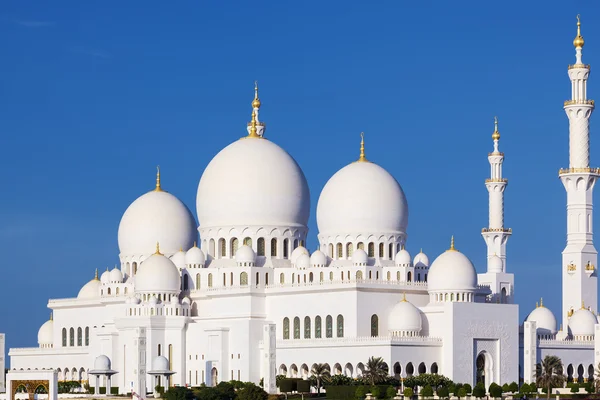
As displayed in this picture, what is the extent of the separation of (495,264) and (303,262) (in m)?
13.1

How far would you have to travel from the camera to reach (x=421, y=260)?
284ft

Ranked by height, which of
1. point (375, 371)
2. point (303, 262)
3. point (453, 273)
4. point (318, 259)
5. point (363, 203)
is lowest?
point (375, 371)

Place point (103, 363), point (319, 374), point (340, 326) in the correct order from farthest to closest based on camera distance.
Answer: point (340, 326) → point (103, 363) → point (319, 374)

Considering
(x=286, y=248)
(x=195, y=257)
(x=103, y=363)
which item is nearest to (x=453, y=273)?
A: (x=286, y=248)

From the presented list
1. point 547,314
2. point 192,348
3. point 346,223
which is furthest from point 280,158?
point 547,314

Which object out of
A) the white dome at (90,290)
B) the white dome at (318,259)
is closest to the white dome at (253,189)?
the white dome at (318,259)

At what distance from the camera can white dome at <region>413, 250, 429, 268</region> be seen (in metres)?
86.3

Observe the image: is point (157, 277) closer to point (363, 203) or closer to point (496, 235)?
point (363, 203)

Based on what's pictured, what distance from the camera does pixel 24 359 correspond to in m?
95.8

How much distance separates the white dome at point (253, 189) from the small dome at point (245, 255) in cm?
258

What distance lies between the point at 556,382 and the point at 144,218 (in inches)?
1087

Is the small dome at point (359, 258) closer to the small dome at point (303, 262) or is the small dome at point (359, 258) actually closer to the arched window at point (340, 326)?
the small dome at point (303, 262)

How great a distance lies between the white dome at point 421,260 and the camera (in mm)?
86312

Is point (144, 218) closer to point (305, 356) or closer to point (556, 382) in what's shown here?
point (305, 356)
